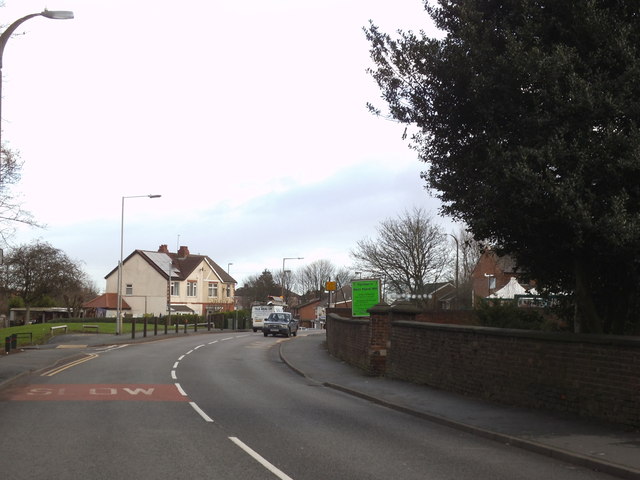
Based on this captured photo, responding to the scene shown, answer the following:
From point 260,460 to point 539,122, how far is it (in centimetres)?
625

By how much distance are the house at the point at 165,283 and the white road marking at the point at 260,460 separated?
68419 mm

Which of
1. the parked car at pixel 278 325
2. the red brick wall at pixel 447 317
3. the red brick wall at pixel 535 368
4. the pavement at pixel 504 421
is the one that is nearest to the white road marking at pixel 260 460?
the pavement at pixel 504 421

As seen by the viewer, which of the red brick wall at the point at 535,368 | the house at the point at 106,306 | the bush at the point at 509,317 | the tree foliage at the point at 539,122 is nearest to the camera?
the tree foliage at the point at 539,122

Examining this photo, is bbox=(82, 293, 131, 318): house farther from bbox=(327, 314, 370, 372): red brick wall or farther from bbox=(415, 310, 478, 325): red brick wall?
bbox=(327, 314, 370, 372): red brick wall

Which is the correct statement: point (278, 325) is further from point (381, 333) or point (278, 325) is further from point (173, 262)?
point (173, 262)

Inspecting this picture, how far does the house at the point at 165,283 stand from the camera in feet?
261

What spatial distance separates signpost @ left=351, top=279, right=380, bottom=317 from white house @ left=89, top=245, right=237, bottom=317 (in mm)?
52670

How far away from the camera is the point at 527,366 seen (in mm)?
12586

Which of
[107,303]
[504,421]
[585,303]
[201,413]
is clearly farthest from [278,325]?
[107,303]

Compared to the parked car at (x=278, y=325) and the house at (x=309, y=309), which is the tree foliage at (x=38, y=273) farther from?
the house at (x=309, y=309)

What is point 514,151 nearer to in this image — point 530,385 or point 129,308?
point 530,385

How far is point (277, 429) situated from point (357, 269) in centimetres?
4013

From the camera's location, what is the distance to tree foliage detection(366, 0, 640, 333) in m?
9.59

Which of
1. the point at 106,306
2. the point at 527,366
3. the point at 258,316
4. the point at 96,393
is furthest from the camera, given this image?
the point at 106,306
